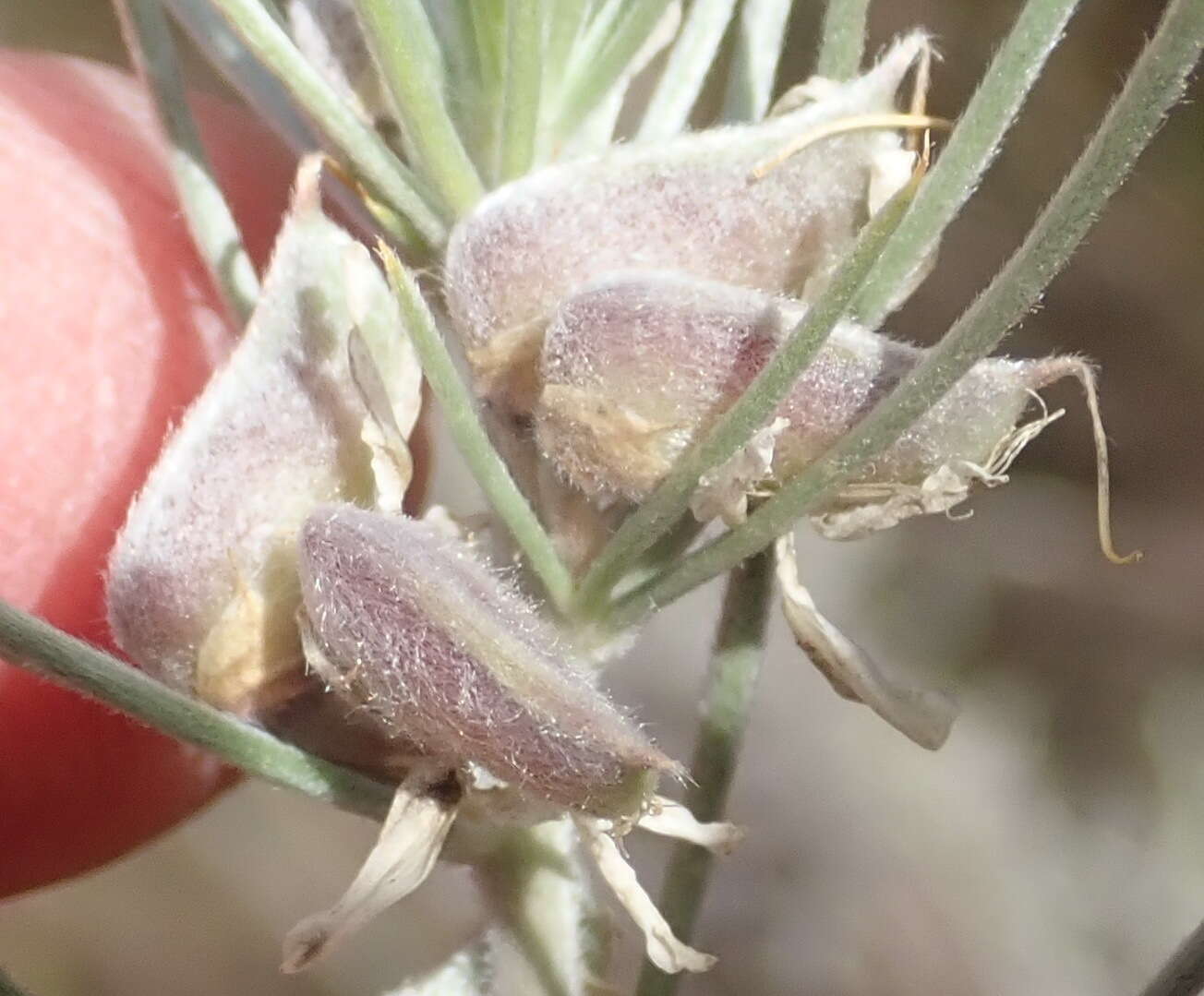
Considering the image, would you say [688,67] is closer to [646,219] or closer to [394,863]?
[646,219]

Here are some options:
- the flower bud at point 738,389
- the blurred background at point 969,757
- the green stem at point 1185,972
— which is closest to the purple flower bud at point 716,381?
the flower bud at point 738,389

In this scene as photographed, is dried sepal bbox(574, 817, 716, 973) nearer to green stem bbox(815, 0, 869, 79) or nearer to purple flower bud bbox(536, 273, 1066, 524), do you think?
purple flower bud bbox(536, 273, 1066, 524)

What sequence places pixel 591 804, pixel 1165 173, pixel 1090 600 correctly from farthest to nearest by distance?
pixel 1090 600
pixel 1165 173
pixel 591 804

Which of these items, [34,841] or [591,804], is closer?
[591,804]

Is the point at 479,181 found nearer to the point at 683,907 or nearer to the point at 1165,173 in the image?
the point at 683,907

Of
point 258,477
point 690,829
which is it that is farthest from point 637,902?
point 258,477

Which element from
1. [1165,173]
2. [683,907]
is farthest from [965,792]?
[683,907]
